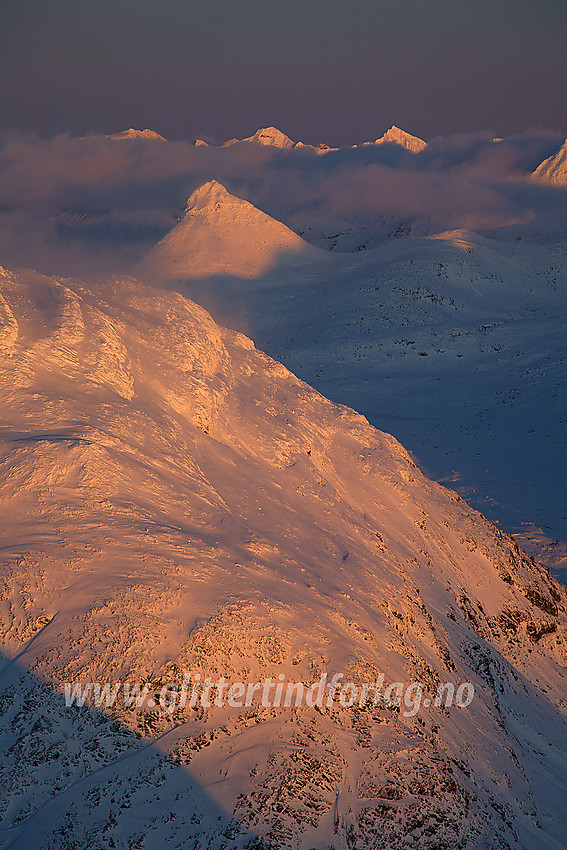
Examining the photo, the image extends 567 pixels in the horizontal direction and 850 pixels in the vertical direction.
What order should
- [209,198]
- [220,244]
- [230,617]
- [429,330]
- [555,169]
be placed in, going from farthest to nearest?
1. [555,169]
2. [209,198]
3. [220,244]
4. [429,330]
5. [230,617]

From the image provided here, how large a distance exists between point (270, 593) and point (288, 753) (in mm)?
3186

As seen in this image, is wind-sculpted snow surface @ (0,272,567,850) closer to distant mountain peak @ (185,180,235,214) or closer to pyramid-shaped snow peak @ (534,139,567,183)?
distant mountain peak @ (185,180,235,214)

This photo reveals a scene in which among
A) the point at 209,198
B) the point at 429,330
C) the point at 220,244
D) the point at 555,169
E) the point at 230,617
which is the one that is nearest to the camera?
the point at 230,617

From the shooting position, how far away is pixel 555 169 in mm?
170000

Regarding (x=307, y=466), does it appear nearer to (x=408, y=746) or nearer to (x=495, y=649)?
(x=495, y=649)

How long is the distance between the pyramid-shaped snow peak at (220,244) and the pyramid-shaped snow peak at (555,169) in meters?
106

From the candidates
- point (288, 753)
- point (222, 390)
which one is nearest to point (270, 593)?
point (288, 753)

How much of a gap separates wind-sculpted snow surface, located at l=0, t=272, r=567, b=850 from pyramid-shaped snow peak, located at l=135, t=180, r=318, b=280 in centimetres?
6387

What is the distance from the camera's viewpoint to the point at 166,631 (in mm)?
10547

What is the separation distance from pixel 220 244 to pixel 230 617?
8128 cm

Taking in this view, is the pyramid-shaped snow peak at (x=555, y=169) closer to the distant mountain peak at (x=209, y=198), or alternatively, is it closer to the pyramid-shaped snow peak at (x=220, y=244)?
the pyramid-shaped snow peak at (x=220, y=244)

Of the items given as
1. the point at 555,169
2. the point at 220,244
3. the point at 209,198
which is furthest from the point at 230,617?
the point at 555,169

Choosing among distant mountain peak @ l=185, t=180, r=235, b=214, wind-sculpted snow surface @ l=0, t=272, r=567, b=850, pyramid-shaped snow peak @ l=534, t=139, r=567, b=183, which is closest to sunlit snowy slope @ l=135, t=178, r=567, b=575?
distant mountain peak @ l=185, t=180, r=235, b=214

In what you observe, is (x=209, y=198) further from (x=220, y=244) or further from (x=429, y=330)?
(x=429, y=330)
